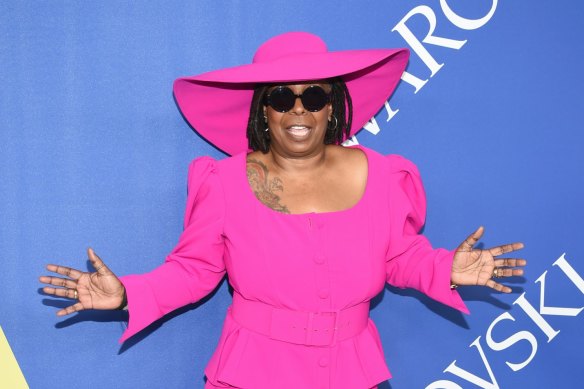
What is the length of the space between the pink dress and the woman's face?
13 centimetres

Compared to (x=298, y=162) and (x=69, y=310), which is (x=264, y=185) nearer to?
(x=298, y=162)

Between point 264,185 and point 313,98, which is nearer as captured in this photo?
point 313,98

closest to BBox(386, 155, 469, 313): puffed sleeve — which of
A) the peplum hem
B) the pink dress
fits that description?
the pink dress

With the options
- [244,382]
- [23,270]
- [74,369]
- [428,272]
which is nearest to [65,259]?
[23,270]

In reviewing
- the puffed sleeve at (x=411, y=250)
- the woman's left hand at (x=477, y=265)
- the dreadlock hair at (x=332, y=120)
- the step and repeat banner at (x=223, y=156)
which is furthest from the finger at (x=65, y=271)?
the woman's left hand at (x=477, y=265)

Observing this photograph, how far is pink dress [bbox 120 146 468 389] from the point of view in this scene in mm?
2053

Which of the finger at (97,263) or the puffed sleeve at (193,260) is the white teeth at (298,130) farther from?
the finger at (97,263)

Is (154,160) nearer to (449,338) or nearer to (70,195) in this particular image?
(70,195)

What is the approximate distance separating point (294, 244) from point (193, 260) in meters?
0.29

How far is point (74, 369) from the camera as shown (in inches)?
92.7

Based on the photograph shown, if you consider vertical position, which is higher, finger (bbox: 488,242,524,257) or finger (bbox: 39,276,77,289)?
finger (bbox: 488,242,524,257)

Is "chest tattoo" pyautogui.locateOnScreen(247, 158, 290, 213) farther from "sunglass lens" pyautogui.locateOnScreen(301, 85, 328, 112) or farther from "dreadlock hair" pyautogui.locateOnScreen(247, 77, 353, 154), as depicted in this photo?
"sunglass lens" pyautogui.locateOnScreen(301, 85, 328, 112)

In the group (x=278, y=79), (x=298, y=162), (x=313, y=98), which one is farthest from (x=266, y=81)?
(x=298, y=162)

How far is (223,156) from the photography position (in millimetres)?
2412
